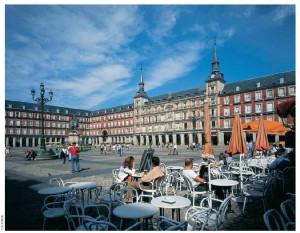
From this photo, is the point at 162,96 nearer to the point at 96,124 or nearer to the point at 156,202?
the point at 96,124

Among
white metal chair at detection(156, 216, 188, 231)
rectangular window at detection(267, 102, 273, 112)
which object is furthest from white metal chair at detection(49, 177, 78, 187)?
rectangular window at detection(267, 102, 273, 112)

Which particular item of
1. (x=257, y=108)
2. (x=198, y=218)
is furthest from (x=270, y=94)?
(x=198, y=218)

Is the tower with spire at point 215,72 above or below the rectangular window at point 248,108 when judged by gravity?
above

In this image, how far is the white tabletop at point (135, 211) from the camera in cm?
321

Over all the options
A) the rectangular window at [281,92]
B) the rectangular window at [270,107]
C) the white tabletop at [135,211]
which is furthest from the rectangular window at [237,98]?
the white tabletop at [135,211]

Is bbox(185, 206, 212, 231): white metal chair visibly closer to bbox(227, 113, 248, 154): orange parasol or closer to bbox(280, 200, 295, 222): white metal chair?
bbox(280, 200, 295, 222): white metal chair

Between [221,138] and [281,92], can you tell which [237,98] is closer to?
[281,92]

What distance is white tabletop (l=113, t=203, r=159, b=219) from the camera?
321 centimetres

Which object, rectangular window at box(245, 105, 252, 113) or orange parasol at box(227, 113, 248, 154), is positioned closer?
orange parasol at box(227, 113, 248, 154)

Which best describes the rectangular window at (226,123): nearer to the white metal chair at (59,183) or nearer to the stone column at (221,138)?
the stone column at (221,138)

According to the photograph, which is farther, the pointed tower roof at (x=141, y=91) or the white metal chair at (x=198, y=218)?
the pointed tower roof at (x=141, y=91)

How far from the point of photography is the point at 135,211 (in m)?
3.39

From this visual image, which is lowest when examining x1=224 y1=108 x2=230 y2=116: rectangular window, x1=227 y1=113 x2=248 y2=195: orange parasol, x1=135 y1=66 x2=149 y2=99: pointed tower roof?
x1=227 y1=113 x2=248 y2=195: orange parasol

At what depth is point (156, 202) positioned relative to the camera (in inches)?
152
